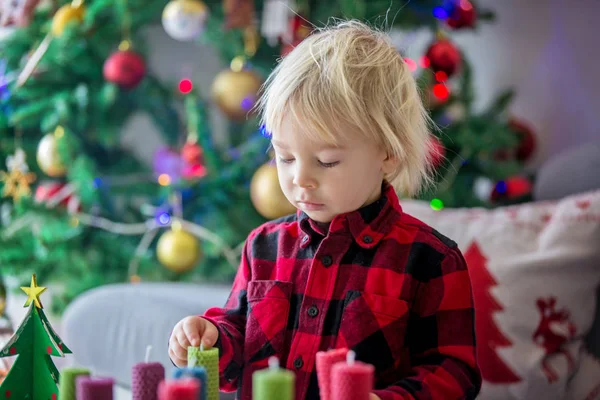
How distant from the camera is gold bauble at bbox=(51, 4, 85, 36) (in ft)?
7.49

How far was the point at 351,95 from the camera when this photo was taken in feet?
3.28

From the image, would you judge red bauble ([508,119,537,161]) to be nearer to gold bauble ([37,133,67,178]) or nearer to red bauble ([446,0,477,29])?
red bauble ([446,0,477,29])

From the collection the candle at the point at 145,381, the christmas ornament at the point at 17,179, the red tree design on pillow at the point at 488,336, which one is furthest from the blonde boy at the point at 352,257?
the christmas ornament at the point at 17,179

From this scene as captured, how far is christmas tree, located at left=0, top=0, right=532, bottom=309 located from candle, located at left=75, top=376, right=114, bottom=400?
1.25 m

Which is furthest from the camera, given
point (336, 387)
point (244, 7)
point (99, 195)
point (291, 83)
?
point (99, 195)

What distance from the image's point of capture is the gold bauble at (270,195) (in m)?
2.01

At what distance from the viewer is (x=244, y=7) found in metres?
2.23

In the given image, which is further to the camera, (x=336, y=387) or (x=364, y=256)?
(x=364, y=256)

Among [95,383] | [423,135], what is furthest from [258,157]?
[95,383]

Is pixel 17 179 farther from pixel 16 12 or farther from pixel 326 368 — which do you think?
pixel 326 368

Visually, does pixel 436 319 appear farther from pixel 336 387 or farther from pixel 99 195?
pixel 99 195

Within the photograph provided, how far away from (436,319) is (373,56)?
34 cm

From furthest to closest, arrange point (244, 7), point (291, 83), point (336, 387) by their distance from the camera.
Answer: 1. point (244, 7)
2. point (291, 83)
3. point (336, 387)

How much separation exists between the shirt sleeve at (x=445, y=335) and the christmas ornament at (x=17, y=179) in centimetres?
166
